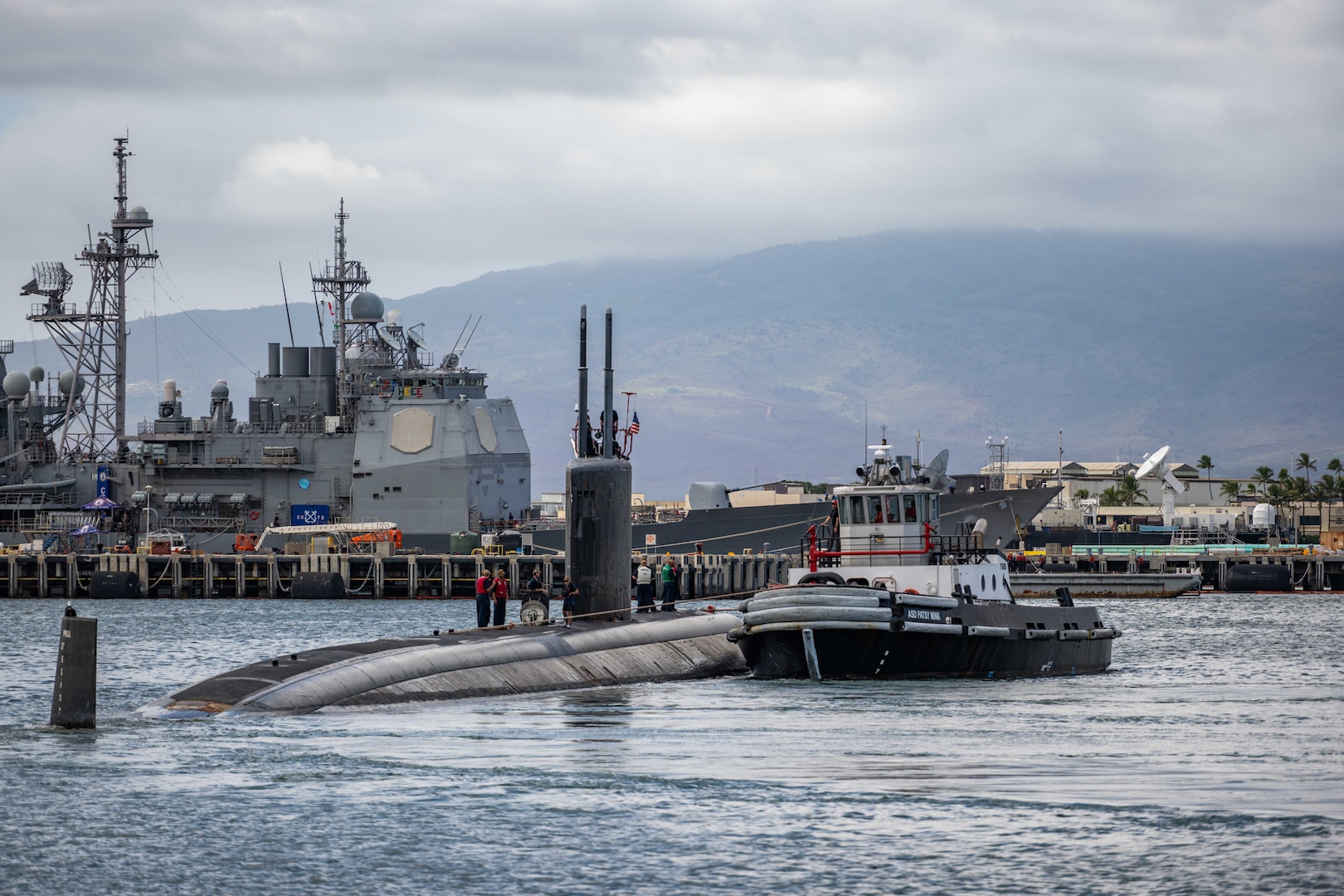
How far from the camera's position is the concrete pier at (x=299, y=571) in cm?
7488

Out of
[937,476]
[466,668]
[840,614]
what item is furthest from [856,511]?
[466,668]

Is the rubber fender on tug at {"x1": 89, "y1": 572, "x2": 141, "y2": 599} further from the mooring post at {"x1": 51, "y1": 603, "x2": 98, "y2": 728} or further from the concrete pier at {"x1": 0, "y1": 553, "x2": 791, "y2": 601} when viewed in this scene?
the mooring post at {"x1": 51, "y1": 603, "x2": 98, "y2": 728}

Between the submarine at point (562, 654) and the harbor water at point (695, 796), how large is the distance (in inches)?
25.4

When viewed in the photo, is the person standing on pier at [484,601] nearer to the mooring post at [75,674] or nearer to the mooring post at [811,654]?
the mooring post at [811,654]

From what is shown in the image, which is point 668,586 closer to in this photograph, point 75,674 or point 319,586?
point 75,674

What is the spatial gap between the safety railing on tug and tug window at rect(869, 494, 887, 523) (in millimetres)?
360

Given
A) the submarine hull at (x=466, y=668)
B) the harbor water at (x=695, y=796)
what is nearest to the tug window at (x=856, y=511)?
the submarine hull at (x=466, y=668)

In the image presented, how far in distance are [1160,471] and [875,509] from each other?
124 m

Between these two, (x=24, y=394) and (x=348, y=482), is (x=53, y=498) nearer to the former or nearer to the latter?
(x=24, y=394)

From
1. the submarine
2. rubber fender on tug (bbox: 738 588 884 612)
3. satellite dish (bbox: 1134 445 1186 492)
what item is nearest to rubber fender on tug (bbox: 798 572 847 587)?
rubber fender on tug (bbox: 738 588 884 612)

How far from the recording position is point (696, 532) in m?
86.4

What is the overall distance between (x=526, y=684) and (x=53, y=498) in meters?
65.3

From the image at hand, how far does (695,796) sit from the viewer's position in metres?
20.0

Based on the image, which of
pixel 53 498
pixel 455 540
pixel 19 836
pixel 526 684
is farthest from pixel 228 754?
pixel 53 498
